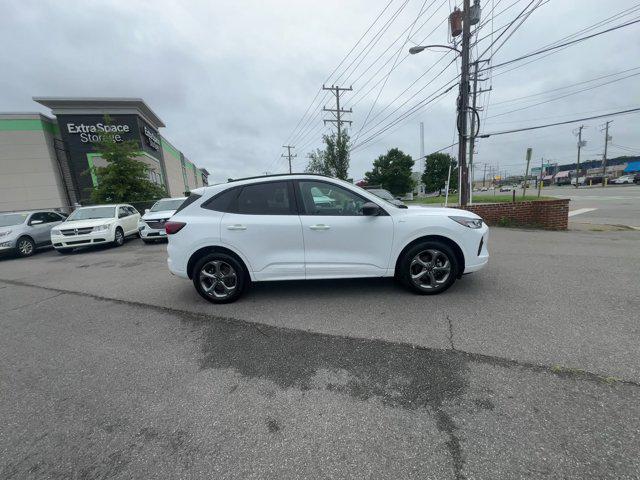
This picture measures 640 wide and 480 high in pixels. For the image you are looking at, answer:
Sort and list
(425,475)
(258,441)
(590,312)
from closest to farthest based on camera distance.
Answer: (425,475) < (258,441) < (590,312)

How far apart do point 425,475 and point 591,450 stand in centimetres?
100

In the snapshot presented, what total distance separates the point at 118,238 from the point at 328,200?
10.1 metres

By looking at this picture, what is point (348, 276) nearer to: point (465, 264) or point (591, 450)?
point (465, 264)

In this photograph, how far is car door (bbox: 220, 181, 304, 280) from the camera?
3.96m

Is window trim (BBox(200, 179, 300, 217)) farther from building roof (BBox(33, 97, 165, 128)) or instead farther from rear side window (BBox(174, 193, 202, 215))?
building roof (BBox(33, 97, 165, 128))

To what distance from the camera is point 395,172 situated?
46.8 meters

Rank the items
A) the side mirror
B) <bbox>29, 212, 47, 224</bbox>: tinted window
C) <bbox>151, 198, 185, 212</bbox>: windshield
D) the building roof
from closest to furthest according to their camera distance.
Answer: the side mirror → <bbox>29, 212, 47, 224</bbox>: tinted window → <bbox>151, 198, 185, 212</bbox>: windshield → the building roof

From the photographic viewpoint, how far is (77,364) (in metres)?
2.97

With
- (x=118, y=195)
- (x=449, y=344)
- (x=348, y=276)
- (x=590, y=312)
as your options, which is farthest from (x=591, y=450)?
(x=118, y=195)

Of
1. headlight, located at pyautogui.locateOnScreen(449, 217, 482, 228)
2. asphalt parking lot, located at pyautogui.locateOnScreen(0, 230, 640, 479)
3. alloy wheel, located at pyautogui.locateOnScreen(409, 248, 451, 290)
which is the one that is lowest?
asphalt parking lot, located at pyautogui.locateOnScreen(0, 230, 640, 479)

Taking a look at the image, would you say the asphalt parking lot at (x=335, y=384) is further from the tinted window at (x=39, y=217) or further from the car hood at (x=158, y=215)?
the tinted window at (x=39, y=217)

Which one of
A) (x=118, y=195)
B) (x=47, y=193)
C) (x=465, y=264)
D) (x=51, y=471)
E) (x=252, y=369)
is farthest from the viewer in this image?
(x=47, y=193)

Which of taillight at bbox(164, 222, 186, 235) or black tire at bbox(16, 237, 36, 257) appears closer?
taillight at bbox(164, 222, 186, 235)

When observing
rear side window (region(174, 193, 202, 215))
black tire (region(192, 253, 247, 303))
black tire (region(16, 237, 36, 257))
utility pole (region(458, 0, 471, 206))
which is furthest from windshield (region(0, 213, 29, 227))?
utility pole (region(458, 0, 471, 206))
